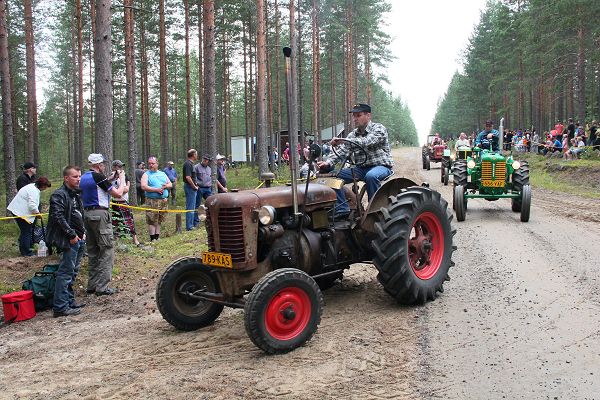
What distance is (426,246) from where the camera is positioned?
227 inches

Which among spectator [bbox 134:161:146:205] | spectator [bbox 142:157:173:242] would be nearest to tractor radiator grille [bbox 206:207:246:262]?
spectator [bbox 142:157:173:242]

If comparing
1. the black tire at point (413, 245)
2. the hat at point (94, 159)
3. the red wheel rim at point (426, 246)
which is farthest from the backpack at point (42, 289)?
the red wheel rim at point (426, 246)

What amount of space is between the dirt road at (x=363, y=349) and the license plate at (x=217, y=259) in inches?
29.0

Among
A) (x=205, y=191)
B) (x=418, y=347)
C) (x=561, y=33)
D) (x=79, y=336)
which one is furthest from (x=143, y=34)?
(x=418, y=347)

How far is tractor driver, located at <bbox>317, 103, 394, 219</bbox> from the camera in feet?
19.0

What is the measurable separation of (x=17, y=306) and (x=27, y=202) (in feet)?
12.2

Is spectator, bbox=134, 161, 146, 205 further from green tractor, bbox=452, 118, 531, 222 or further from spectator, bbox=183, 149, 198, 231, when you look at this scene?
green tractor, bbox=452, 118, 531, 222

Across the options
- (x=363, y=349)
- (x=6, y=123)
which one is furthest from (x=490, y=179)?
(x=6, y=123)

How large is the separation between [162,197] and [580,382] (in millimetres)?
9367

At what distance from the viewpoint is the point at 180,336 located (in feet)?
16.3

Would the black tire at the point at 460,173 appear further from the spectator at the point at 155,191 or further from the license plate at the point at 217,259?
the license plate at the point at 217,259

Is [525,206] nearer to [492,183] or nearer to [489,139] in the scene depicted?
[492,183]

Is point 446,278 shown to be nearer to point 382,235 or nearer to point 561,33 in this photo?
point 382,235

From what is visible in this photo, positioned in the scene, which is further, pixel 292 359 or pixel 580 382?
pixel 292 359
